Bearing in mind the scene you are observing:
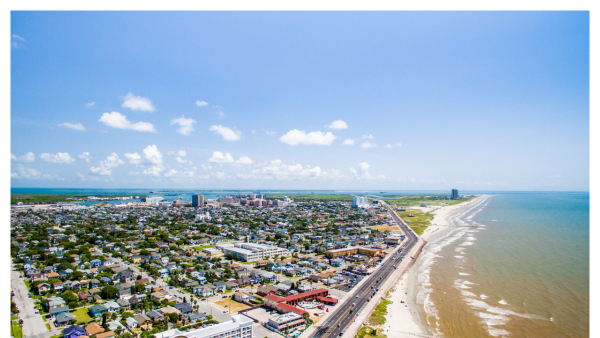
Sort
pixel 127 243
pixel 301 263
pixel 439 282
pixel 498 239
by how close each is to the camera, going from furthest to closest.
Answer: pixel 498 239, pixel 127 243, pixel 301 263, pixel 439 282

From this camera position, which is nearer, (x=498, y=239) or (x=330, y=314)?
(x=330, y=314)

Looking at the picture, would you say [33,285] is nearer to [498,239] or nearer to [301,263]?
[301,263]

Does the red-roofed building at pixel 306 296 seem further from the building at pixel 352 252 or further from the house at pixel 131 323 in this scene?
the building at pixel 352 252

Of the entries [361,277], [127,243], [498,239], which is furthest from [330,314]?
[498,239]

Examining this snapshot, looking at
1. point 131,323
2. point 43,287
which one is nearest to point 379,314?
point 131,323

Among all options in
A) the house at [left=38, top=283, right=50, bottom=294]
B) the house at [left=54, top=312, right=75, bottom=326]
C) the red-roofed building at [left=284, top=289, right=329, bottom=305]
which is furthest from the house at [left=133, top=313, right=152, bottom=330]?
the house at [left=38, top=283, right=50, bottom=294]
